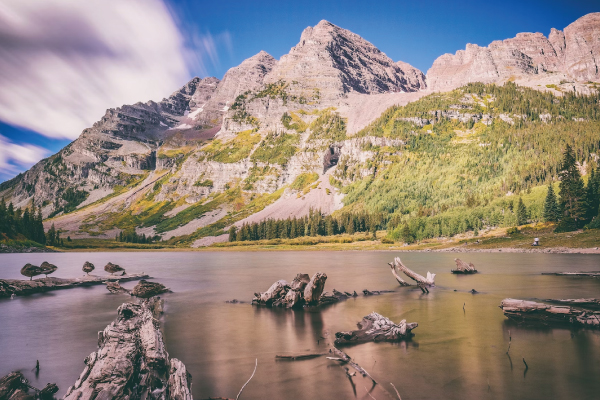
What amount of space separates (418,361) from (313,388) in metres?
4.53

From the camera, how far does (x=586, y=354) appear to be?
482 inches

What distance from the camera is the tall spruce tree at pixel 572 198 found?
85.4 m

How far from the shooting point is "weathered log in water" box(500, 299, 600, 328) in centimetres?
1591

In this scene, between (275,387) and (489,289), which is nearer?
(275,387)

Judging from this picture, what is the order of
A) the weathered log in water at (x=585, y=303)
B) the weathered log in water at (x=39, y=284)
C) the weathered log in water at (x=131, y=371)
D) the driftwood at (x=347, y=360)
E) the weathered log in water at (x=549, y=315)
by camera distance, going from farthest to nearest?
the weathered log in water at (x=39, y=284), the weathered log in water at (x=585, y=303), the weathered log in water at (x=549, y=315), the driftwood at (x=347, y=360), the weathered log in water at (x=131, y=371)

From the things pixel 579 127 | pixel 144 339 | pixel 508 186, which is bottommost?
pixel 144 339

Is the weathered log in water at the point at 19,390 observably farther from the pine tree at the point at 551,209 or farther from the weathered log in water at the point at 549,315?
the pine tree at the point at 551,209

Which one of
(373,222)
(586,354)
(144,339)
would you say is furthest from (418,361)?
(373,222)

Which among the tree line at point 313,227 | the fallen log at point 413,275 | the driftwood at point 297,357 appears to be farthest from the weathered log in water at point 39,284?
the tree line at point 313,227

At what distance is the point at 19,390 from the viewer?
930 centimetres

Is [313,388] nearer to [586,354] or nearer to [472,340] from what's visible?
[472,340]

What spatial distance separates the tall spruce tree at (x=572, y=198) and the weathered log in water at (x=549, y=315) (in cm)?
9062

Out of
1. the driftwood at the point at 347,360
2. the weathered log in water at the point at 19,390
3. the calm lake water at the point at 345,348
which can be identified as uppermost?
the weathered log in water at the point at 19,390

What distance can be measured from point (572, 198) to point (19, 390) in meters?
116
